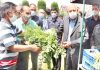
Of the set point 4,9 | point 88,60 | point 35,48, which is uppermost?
point 4,9

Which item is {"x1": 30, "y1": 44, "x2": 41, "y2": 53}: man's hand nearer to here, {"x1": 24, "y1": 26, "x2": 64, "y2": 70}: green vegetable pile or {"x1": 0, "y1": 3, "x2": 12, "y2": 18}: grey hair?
{"x1": 24, "y1": 26, "x2": 64, "y2": 70}: green vegetable pile

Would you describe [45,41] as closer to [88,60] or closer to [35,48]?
[35,48]

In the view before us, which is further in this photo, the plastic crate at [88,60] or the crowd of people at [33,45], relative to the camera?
the plastic crate at [88,60]

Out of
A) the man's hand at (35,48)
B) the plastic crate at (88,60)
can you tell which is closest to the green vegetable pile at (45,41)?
the man's hand at (35,48)

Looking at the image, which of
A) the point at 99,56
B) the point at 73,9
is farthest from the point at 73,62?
the point at 99,56

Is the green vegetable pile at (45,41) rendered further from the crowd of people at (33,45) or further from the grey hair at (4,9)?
the grey hair at (4,9)

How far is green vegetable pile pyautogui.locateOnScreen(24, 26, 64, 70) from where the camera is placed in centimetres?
528

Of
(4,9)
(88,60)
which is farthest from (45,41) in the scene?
(4,9)

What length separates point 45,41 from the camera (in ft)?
17.6

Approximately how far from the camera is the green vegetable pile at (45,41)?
17.3ft

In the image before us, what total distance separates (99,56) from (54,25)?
3.76 meters

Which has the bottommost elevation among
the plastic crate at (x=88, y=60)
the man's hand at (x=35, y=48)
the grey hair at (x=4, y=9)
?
the plastic crate at (x=88, y=60)

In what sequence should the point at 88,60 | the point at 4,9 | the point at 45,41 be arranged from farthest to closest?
the point at 45,41 → the point at 88,60 → the point at 4,9

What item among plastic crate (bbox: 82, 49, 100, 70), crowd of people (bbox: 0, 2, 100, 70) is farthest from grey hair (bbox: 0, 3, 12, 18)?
plastic crate (bbox: 82, 49, 100, 70)
